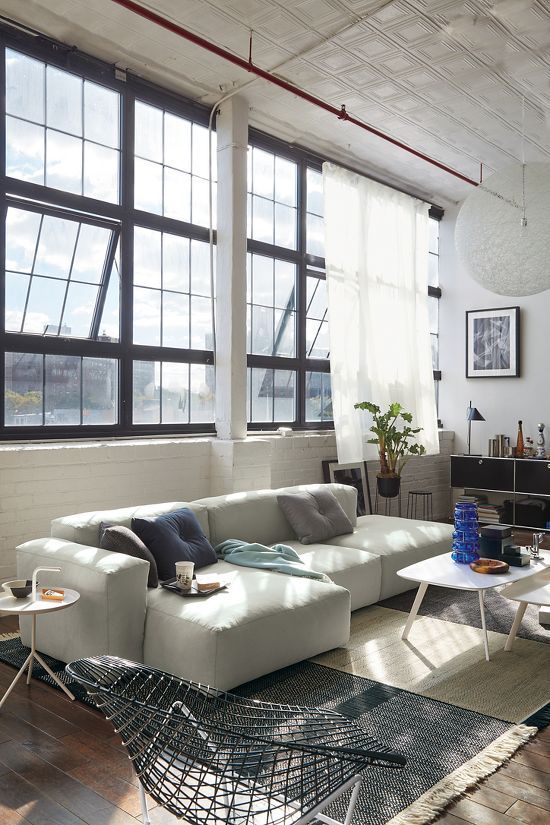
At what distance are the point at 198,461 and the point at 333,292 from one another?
224cm

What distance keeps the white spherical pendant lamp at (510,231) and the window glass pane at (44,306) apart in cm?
271

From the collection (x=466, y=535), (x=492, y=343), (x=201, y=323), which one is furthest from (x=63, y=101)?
(x=492, y=343)

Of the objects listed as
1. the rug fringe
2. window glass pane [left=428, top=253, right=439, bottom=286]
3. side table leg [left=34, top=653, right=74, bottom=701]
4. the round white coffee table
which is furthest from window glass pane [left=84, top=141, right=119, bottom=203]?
window glass pane [left=428, top=253, right=439, bottom=286]

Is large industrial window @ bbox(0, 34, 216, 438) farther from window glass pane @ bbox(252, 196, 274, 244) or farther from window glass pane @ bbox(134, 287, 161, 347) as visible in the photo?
window glass pane @ bbox(252, 196, 274, 244)

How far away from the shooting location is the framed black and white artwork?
824 centimetres

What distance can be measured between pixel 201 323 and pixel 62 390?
4.67 ft

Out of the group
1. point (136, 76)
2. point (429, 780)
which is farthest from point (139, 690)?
point (136, 76)

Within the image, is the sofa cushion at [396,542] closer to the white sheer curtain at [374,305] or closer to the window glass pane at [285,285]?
the white sheer curtain at [374,305]

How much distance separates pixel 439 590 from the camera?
5.22 metres

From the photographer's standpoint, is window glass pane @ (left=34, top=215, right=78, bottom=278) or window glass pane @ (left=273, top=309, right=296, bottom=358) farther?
window glass pane @ (left=273, top=309, right=296, bottom=358)

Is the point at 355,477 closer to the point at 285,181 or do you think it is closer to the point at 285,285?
the point at 285,285

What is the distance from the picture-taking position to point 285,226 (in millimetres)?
6871

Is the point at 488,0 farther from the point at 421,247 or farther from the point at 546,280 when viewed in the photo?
the point at 421,247

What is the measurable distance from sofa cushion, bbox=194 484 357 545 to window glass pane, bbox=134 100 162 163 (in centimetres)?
275
